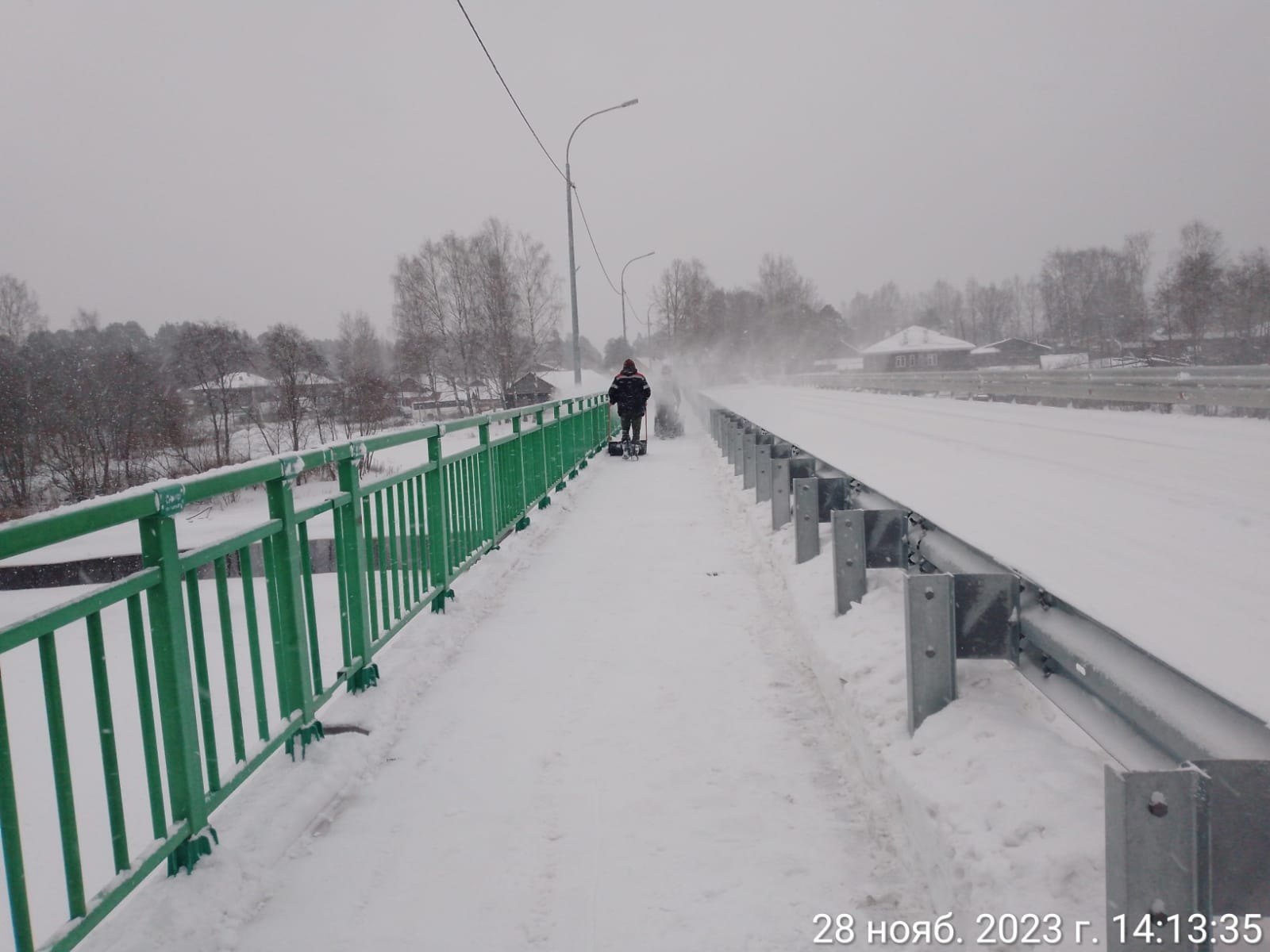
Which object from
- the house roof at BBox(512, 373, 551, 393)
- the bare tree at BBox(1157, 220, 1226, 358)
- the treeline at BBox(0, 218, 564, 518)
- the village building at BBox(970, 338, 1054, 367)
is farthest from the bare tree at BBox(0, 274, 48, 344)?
the village building at BBox(970, 338, 1054, 367)

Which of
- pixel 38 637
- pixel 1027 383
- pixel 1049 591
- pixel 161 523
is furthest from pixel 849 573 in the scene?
pixel 1027 383

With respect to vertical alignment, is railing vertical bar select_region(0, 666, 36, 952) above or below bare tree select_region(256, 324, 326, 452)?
below

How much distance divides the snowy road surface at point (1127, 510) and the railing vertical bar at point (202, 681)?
292 centimetres

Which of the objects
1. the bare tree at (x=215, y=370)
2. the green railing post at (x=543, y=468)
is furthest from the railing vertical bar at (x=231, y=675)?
the bare tree at (x=215, y=370)

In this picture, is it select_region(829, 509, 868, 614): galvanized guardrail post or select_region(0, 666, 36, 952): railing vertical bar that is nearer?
select_region(0, 666, 36, 952): railing vertical bar

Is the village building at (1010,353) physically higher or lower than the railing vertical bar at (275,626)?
higher

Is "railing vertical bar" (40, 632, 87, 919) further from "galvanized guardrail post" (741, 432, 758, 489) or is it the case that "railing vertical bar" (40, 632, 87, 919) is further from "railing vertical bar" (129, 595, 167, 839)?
"galvanized guardrail post" (741, 432, 758, 489)

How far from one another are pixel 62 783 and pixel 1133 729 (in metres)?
2.78

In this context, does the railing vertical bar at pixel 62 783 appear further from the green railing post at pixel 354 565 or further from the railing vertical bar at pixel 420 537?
the railing vertical bar at pixel 420 537

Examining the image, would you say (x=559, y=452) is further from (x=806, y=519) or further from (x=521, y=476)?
(x=806, y=519)

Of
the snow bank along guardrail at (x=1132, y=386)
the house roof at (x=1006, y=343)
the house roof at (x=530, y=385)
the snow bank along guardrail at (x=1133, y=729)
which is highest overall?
the house roof at (x=1006, y=343)

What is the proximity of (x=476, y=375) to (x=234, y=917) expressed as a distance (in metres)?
61.9

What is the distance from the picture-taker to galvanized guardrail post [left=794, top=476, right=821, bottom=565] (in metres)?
6.07

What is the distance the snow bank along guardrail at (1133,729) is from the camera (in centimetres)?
176
